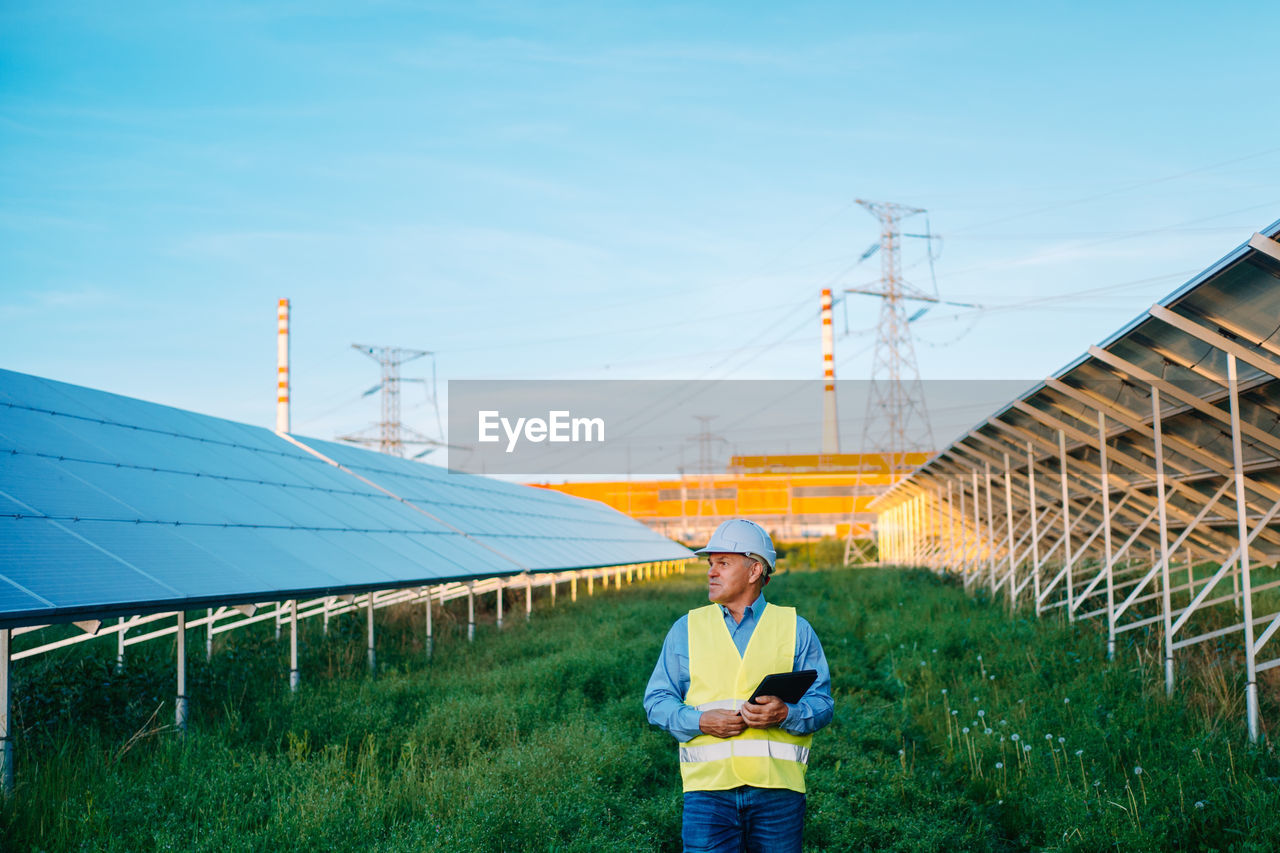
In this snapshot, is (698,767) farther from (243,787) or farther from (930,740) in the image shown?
(930,740)

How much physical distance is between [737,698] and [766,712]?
26 centimetres

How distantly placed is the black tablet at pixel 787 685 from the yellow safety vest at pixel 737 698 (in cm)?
14

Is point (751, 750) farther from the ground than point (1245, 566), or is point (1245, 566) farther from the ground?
point (1245, 566)

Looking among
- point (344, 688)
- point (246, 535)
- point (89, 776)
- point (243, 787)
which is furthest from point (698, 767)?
point (246, 535)

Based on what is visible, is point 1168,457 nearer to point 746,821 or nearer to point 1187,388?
point 1187,388

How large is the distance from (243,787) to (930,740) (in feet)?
18.9

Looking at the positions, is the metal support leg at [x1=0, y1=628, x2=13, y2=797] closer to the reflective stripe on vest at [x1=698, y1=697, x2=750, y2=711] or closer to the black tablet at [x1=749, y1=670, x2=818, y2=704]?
the reflective stripe on vest at [x1=698, y1=697, x2=750, y2=711]

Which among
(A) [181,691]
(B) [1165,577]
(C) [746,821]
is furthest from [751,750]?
(B) [1165,577]

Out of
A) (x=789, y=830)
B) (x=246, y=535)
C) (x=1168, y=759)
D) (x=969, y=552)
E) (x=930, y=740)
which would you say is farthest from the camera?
(x=969, y=552)

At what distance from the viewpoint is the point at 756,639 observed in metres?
3.97

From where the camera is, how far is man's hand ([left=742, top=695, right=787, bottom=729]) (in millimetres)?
3675

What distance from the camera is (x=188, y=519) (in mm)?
9688

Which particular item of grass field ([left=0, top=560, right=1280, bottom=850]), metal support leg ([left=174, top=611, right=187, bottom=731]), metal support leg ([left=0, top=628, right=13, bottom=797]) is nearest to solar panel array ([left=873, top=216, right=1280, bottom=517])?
grass field ([left=0, top=560, right=1280, bottom=850])

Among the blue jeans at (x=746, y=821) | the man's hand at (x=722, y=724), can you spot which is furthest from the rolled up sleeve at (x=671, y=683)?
the blue jeans at (x=746, y=821)
